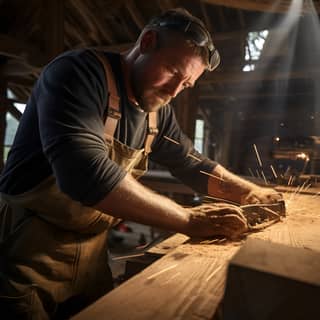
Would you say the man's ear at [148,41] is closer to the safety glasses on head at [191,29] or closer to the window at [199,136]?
the safety glasses on head at [191,29]

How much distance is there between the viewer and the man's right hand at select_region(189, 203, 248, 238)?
1248mm

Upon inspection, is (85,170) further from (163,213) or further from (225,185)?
(225,185)

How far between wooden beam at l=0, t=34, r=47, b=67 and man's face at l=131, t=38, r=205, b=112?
286 cm

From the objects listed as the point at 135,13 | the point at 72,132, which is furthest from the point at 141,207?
the point at 135,13

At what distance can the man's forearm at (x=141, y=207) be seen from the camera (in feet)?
3.63

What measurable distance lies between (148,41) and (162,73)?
165 mm

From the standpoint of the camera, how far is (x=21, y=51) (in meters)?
3.79

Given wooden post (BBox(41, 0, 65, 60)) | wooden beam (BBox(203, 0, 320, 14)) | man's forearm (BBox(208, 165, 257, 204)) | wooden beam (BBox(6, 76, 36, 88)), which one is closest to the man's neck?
man's forearm (BBox(208, 165, 257, 204))

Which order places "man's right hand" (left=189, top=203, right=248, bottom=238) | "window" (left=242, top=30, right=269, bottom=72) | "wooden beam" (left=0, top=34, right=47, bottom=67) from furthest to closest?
"window" (left=242, top=30, right=269, bottom=72), "wooden beam" (left=0, top=34, right=47, bottom=67), "man's right hand" (left=189, top=203, right=248, bottom=238)

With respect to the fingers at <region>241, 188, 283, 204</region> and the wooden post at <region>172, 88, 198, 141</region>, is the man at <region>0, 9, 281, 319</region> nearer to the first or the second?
the fingers at <region>241, 188, 283, 204</region>

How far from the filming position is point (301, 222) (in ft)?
5.14

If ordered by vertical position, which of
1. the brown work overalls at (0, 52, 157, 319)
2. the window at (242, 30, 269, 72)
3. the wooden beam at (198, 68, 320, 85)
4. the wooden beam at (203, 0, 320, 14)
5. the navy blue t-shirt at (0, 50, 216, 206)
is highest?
the window at (242, 30, 269, 72)

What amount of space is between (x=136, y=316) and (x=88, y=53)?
106 centimetres

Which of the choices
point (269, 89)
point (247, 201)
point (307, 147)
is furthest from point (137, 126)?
point (269, 89)
